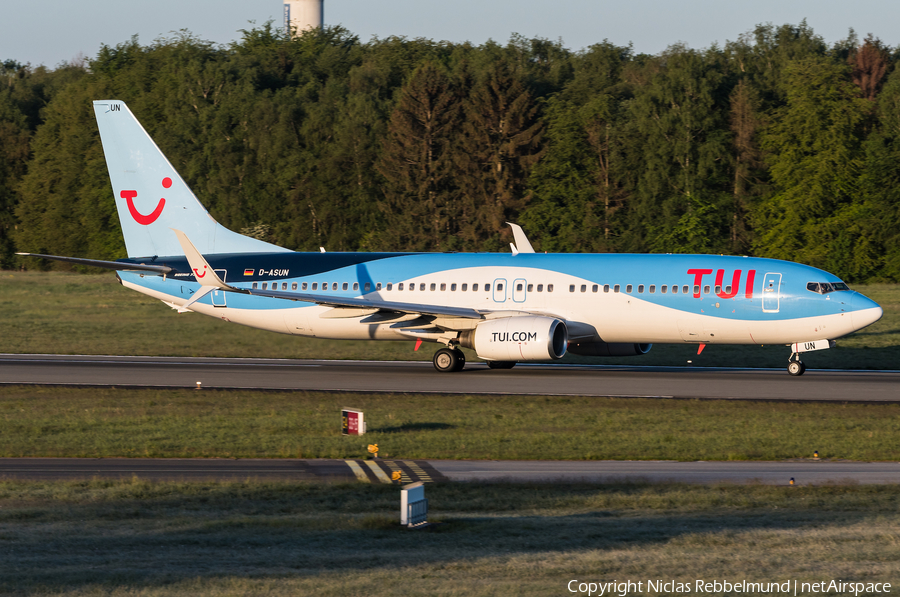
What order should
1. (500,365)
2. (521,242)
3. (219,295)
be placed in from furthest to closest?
(521,242), (219,295), (500,365)

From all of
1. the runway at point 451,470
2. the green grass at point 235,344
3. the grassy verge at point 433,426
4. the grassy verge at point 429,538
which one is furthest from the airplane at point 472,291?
the grassy verge at point 429,538

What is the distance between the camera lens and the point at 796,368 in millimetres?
34844

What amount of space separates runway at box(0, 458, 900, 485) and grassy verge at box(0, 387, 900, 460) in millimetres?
708

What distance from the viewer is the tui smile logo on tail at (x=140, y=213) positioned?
134 ft

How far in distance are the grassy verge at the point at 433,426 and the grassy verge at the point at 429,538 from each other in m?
3.88

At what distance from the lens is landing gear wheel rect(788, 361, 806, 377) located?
34781 millimetres

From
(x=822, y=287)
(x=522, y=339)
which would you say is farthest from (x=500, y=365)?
(x=822, y=287)

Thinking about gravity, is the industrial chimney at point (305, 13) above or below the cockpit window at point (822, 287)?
above

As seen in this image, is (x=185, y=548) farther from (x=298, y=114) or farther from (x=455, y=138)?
(x=298, y=114)

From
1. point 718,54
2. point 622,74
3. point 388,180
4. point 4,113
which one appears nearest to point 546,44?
point 622,74

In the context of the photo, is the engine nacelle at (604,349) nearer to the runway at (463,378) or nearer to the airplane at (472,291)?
the airplane at (472,291)

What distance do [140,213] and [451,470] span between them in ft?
84.0

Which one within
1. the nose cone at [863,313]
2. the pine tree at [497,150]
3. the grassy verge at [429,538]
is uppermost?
the pine tree at [497,150]

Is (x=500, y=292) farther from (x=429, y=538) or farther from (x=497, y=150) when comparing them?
(x=497, y=150)
